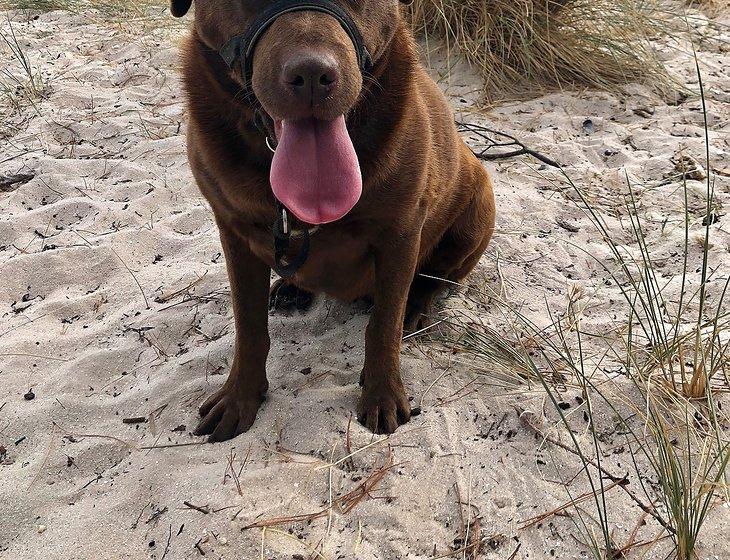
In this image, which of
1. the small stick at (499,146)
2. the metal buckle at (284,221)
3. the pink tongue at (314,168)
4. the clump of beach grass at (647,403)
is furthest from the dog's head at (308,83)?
the small stick at (499,146)

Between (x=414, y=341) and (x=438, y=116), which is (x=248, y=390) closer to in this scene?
(x=414, y=341)

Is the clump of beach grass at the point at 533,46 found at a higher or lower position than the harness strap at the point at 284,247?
lower

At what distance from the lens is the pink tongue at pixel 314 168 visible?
181cm

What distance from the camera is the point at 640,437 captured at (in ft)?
6.96

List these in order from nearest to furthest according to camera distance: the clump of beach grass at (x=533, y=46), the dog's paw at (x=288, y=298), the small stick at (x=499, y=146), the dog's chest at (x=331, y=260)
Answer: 1. the dog's chest at (x=331, y=260)
2. the dog's paw at (x=288, y=298)
3. the small stick at (x=499, y=146)
4. the clump of beach grass at (x=533, y=46)

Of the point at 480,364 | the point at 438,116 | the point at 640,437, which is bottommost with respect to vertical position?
the point at 480,364

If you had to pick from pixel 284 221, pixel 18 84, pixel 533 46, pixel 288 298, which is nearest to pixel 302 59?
pixel 284 221

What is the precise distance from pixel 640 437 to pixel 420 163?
3.59 feet

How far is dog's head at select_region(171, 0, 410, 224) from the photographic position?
5.49 feet

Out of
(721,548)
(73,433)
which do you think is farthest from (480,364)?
(73,433)

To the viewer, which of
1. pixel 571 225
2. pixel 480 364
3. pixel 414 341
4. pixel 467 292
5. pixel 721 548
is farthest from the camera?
Answer: pixel 571 225

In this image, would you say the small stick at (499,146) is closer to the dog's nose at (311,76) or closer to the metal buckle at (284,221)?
the metal buckle at (284,221)

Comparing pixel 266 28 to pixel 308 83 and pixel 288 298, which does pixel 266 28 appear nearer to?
pixel 308 83

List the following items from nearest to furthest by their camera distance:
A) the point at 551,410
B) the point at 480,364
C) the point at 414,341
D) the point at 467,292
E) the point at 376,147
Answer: the point at 376,147
the point at 551,410
the point at 480,364
the point at 414,341
the point at 467,292
